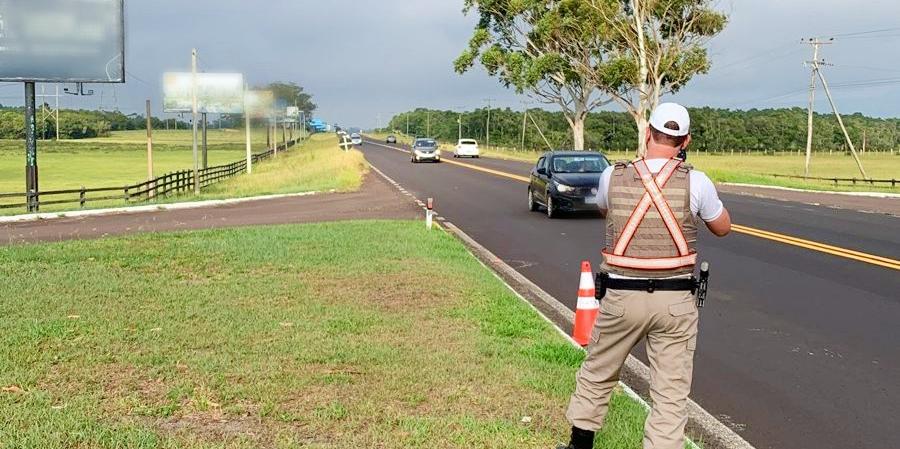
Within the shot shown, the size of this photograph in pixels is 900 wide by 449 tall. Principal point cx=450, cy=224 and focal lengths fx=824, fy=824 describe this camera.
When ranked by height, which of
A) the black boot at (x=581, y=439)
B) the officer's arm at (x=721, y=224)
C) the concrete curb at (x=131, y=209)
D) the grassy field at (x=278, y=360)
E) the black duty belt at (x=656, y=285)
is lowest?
the concrete curb at (x=131, y=209)

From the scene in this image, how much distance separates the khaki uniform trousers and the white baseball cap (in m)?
0.74

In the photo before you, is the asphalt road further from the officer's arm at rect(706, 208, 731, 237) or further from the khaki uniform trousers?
the officer's arm at rect(706, 208, 731, 237)

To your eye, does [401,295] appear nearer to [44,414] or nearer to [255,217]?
[44,414]

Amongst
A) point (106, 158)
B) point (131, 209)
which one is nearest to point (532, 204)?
point (131, 209)

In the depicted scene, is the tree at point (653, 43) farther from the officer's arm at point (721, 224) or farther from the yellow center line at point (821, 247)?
the officer's arm at point (721, 224)

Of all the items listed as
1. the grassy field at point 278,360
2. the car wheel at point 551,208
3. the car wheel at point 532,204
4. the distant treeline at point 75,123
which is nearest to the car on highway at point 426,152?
the car wheel at point 532,204

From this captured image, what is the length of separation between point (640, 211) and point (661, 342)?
617 mm

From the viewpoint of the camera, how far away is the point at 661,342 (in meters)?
3.79

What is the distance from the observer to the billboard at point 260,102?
4862cm

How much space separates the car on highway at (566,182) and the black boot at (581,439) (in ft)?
43.8

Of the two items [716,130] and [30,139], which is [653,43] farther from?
[716,130]

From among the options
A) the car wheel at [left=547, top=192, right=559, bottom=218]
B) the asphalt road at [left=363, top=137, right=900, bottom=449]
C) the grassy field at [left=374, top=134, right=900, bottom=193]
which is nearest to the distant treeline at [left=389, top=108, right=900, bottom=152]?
the grassy field at [left=374, top=134, right=900, bottom=193]

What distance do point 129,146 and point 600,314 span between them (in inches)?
4222

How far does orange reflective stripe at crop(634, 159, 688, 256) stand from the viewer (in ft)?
12.1
